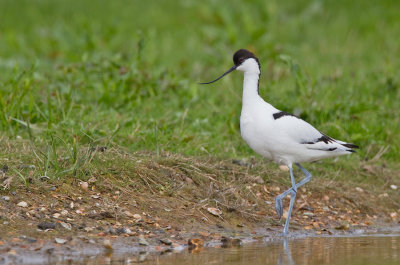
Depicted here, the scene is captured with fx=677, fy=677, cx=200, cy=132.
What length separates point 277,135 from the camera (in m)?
5.94

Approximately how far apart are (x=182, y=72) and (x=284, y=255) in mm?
5874

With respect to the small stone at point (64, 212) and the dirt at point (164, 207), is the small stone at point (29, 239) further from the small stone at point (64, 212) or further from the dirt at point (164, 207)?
the small stone at point (64, 212)

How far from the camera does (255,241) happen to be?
5555 millimetres

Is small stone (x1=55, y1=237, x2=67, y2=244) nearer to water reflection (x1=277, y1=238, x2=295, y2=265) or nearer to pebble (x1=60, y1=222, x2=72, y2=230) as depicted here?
pebble (x1=60, y1=222, x2=72, y2=230)

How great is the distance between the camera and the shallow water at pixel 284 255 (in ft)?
15.3

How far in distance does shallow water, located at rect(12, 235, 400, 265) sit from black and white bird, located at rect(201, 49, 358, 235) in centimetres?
56

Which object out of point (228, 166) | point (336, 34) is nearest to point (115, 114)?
point (228, 166)

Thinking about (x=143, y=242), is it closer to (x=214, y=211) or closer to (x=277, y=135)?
(x=214, y=211)

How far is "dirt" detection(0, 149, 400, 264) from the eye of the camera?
504cm

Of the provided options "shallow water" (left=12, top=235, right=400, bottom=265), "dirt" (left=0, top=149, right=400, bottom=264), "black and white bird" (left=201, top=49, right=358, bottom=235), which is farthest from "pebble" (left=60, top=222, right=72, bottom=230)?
"black and white bird" (left=201, top=49, right=358, bottom=235)

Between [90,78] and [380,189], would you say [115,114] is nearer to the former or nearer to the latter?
[90,78]

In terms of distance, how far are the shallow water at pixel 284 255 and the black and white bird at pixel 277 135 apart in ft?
1.84

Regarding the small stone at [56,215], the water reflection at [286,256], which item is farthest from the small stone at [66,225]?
the water reflection at [286,256]

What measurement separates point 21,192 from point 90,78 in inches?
143
